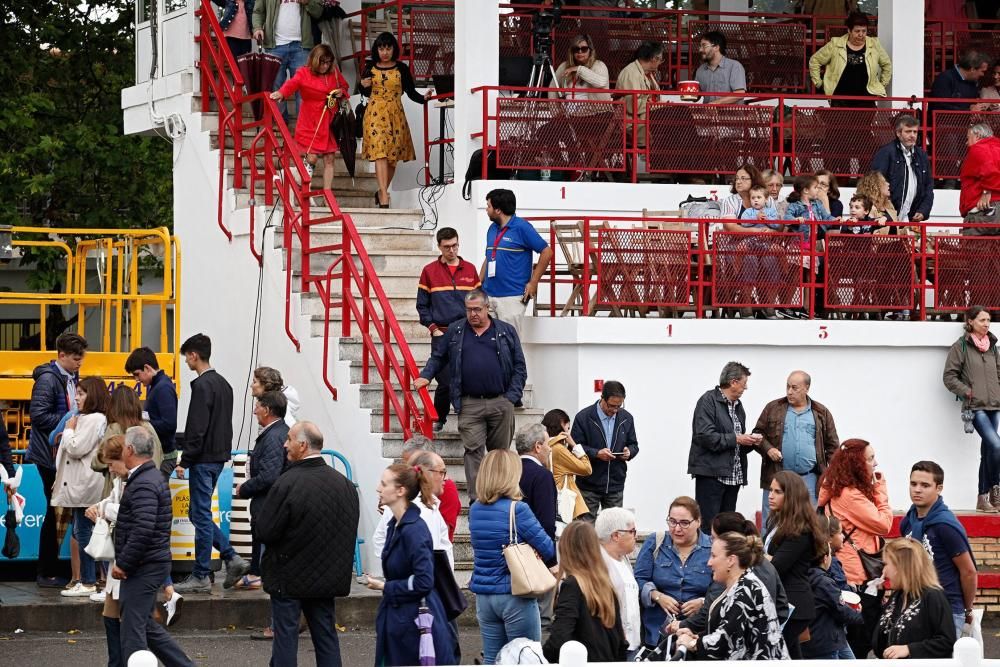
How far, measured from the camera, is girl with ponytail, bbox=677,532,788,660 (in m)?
8.55

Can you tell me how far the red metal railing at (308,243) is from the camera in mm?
15070

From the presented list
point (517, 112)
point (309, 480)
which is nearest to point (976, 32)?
point (517, 112)

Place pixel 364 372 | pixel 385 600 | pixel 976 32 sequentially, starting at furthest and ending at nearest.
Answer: pixel 976 32 < pixel 364 372 < pixel 385 600

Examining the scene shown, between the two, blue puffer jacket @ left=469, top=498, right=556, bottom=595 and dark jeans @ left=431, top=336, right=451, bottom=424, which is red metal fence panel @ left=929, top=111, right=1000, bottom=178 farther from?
blue puffer jacket @ left=469, top=498, right=556, bottom=595

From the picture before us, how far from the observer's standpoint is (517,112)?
17.9 metres

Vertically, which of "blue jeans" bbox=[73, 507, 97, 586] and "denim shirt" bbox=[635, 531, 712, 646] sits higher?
"denim shirt" bbox=[635, 531, 712, 646]

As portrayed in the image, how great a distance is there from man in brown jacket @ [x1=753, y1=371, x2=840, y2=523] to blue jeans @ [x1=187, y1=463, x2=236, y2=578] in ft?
13.7

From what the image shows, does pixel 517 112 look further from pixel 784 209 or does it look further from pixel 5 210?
pixel 5 210

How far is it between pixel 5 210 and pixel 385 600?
1877 centimetres

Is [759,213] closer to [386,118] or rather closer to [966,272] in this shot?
[966,272]

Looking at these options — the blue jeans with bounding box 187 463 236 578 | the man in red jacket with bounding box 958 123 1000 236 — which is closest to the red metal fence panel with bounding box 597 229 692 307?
the man in red jacket with bounding box 958 123 1000 236

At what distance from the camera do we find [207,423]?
45.7 feet

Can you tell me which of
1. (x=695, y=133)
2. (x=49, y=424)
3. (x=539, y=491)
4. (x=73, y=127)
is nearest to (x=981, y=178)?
(x=695, y=133)

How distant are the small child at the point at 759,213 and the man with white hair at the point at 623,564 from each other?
6788mm
